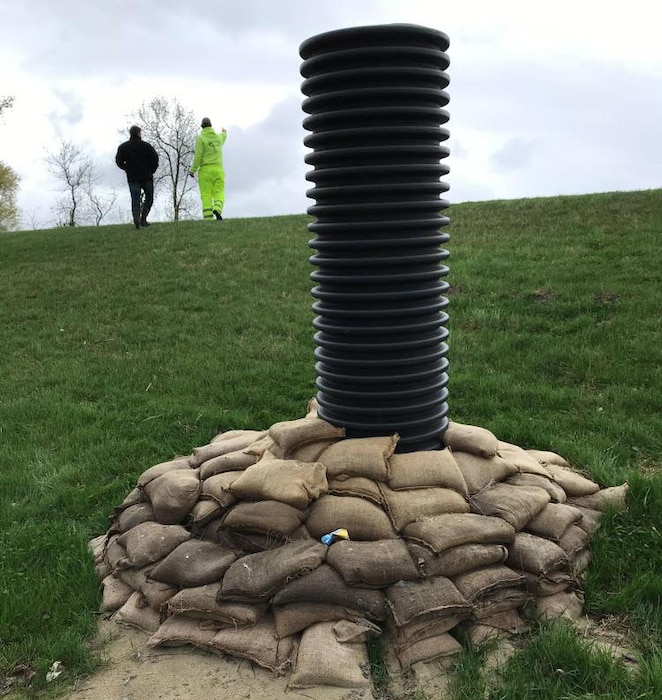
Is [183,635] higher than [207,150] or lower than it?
lower

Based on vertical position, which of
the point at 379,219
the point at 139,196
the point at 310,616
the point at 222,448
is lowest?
the point at 310,616

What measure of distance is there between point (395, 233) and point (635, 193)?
11386mm

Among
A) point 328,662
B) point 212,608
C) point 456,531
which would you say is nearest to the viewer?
point 328,662

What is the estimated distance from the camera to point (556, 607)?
10.0 ft

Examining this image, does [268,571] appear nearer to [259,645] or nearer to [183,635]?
[259,645]

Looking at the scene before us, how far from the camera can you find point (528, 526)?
3.44 m

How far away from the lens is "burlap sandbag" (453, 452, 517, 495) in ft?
11.8

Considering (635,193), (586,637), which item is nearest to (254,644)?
(586,637)

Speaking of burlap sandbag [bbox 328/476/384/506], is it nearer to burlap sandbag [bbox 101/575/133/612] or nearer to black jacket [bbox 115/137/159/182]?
burlap sandbag [bbox 101/575/133/612]

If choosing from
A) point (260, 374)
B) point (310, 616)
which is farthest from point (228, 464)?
point (260, 374)

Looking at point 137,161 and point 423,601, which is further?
point 137,161

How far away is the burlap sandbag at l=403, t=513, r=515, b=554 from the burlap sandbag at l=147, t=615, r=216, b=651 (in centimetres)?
94

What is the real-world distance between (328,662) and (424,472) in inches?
40.6

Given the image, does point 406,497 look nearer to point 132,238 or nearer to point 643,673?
point 643,673
